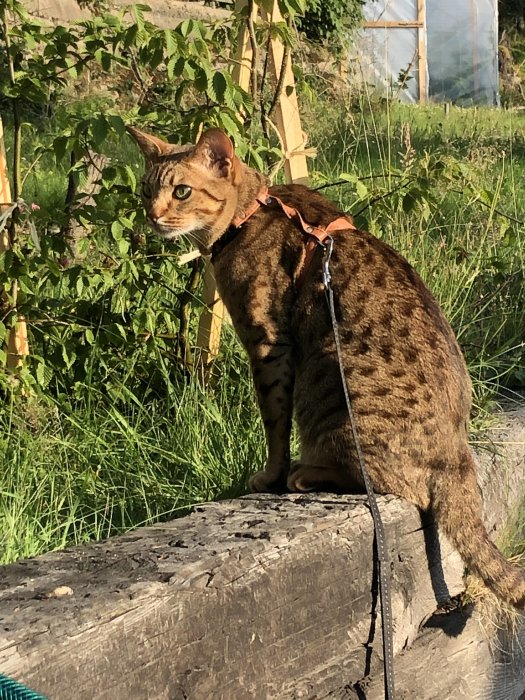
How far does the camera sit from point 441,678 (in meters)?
2.75

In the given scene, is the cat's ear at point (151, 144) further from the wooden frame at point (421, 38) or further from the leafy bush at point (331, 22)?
the wooden frame at point (421, 38)

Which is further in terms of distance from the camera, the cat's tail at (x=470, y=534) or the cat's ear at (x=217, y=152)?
the cat's ear at (x=217, y=152)

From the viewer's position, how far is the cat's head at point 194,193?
3.12 m

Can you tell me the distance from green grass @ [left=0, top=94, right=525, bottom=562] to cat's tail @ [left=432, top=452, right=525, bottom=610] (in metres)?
0.73

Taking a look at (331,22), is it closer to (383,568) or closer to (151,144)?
(151,144)

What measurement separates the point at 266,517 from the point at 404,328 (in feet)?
2.46

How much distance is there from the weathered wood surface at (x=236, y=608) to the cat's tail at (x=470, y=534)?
0.32 ft

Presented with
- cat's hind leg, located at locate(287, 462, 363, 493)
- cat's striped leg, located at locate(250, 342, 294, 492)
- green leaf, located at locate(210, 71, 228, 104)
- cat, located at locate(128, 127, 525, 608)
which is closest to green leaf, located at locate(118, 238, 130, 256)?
cat, located at locate(128, 127, 525, 608)

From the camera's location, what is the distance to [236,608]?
6.74ft

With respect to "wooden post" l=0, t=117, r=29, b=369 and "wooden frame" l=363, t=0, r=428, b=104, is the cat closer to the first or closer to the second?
"wooden post" l=0, t=117, r=29, b=369

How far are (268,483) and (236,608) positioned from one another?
2.84 ft

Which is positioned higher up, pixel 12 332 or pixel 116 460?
pixel 12 332

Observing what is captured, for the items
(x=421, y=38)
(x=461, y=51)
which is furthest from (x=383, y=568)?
(x=461, y=51)

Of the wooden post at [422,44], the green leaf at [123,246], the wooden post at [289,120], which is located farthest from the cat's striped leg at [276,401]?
the wooden post at [422,44]
